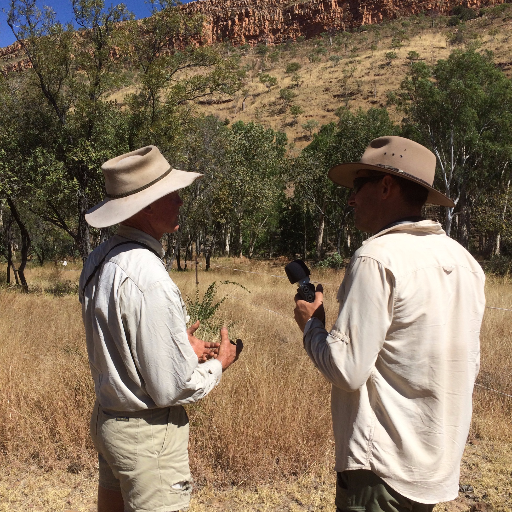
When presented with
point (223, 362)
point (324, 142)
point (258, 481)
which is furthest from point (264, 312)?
point (324, 142)

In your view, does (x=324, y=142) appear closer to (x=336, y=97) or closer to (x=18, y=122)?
(x=18, y=122)

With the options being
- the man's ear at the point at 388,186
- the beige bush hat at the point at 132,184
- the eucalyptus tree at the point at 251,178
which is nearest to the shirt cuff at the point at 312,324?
the man's ear at the point at 388,186

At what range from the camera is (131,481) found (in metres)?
1.80

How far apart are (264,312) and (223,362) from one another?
761 cm

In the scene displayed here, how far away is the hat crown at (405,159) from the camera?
1668 mm

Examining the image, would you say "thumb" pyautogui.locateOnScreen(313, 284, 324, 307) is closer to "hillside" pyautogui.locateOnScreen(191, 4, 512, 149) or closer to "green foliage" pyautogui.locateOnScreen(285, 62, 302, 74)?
"hillside" pyautogui.locateOnScreen(191, 4, 512, 149)

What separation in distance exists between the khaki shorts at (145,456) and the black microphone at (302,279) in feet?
2.29

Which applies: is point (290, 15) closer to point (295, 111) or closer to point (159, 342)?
point (295, 111)

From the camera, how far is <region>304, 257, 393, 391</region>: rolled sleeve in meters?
1.51

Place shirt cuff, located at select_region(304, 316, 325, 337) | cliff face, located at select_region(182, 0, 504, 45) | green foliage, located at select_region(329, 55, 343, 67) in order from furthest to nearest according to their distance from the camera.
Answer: cliff face, located at select_region(182, 0, 504, 45) < green foliage, located at select_region(329, 55, 343, 67) < shirt cuff, located at select_region(304, 316, 325, 337)

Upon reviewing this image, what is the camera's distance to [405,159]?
167 centimetres

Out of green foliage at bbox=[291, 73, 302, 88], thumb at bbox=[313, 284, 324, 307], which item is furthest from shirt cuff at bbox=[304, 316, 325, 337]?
green foliage at bbox=[291, 73, 302, 88]

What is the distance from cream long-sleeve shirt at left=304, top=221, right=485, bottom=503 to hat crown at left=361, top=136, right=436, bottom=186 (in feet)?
0.62

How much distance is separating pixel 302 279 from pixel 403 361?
0.62m
